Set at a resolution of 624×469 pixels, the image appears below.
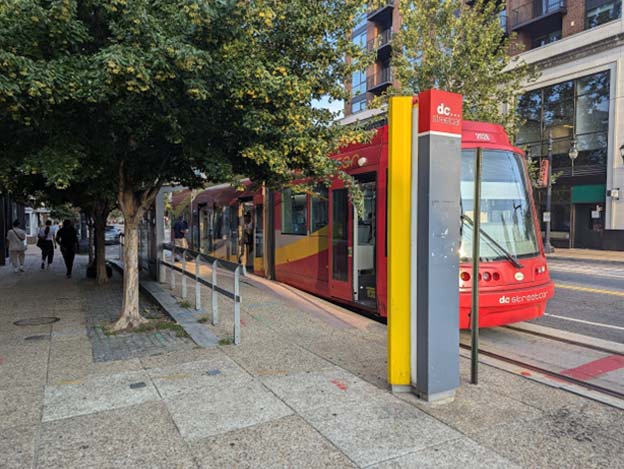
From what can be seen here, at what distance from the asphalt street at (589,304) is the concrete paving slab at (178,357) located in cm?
530

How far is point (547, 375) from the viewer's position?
4867 mm

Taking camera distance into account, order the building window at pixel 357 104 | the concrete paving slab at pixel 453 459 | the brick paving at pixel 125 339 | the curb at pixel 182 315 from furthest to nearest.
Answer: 1. the building window at pixel 357 104
2. the curb at pixel 182 315
3. the brick paving at pixel 125 339
4. the concrete paving slab at pixel 453 459

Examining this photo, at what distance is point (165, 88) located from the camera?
4914 millimetres

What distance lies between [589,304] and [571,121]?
17.3 metres

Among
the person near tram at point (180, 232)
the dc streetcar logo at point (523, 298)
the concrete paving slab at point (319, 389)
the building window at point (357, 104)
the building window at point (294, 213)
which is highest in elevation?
the building window at point (357, 104)

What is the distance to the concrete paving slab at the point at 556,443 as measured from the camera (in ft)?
10.2

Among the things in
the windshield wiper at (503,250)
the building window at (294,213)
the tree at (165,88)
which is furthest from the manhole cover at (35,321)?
the windshield wiper at (503,250)

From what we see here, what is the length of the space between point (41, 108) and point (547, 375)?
614 cm

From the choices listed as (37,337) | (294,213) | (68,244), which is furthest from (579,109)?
(37,337)

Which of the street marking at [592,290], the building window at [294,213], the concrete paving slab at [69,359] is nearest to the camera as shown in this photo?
the concrete paving slab at [69,359]

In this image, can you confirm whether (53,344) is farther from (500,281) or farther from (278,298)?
(500,281)

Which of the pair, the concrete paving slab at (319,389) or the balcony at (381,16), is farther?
the balcony at (381,16)

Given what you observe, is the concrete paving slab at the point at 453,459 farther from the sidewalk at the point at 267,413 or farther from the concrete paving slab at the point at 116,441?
the concrete paving slab at the point at 116,441

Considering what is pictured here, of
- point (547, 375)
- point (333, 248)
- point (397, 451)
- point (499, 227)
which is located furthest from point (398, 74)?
point (397, 451)
